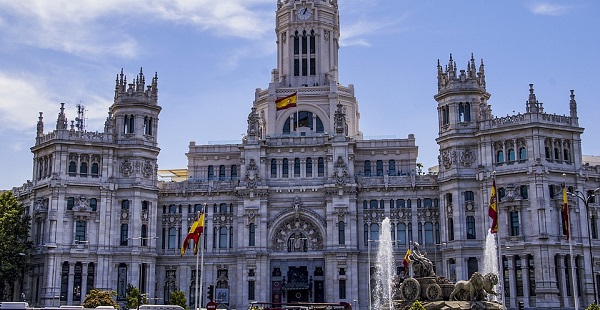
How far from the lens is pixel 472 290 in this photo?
55.2 metres

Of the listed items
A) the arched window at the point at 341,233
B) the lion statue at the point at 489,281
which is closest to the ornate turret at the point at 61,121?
the arched window at the point at 341,233

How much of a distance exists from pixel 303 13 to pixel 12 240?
5645 centimetres

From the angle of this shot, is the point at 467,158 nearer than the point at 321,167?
Yes

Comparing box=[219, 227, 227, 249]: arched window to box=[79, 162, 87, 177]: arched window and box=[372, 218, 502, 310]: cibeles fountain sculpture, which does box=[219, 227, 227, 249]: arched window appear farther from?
box=[372, 218, 502, 310]: cibeles fountain sculpture

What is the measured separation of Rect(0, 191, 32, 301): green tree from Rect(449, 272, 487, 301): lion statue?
58.9 metres

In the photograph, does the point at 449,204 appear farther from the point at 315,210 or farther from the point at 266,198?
the point at 266,198

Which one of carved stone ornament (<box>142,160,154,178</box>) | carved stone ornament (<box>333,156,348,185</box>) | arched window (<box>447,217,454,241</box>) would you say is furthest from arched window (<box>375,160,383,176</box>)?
carved stone ornament (<box>142,160,154,178</box>)

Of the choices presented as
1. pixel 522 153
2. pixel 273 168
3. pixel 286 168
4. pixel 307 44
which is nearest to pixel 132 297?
pixel 273 168

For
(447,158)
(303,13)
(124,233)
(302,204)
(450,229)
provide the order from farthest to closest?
(303,13), (302,204), (124,233), (447,158), (450,229)

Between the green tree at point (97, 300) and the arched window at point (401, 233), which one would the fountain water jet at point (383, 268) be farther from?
the green tree at point (97, 300)

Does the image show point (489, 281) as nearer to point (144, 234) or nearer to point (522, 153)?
point (522, 153)

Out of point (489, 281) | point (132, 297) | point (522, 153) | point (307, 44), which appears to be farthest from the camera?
point (307, 44)

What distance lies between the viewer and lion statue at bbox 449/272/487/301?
55156 mm

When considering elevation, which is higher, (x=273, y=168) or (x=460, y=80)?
(x=460, y=80)
